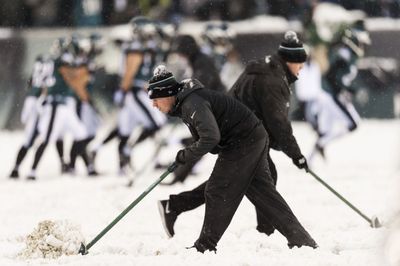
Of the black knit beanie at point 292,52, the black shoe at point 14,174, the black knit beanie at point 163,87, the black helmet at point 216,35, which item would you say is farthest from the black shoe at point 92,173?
the black knit beanie at point 163,87

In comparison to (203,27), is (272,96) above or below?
above

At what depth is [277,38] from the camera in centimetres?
2012

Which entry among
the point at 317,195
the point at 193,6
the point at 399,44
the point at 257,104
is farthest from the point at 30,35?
the point at 257,104

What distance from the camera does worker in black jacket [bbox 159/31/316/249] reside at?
715 cm

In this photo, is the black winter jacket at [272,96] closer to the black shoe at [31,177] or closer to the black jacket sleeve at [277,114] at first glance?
the black jacket sleeve at [277,114]

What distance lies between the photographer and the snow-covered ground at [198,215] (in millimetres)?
6258

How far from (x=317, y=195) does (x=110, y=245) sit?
3.73m

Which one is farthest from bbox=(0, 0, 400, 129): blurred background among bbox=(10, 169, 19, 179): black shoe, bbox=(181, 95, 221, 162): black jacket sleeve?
bbox=(181, 95, 221, 162): black jacket sleeve

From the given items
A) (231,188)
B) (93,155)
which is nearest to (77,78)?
(93,155)

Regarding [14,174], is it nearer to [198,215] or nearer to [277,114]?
[198,215]

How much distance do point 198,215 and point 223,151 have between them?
2447 millimetres

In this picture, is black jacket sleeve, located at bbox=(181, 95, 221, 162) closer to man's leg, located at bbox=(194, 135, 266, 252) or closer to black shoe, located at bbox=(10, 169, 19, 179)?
man's leg, located at bbox=(194, 135, 266, 252)

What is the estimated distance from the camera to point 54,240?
21.4ft

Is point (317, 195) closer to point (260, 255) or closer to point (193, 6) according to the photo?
point (260, 255)
